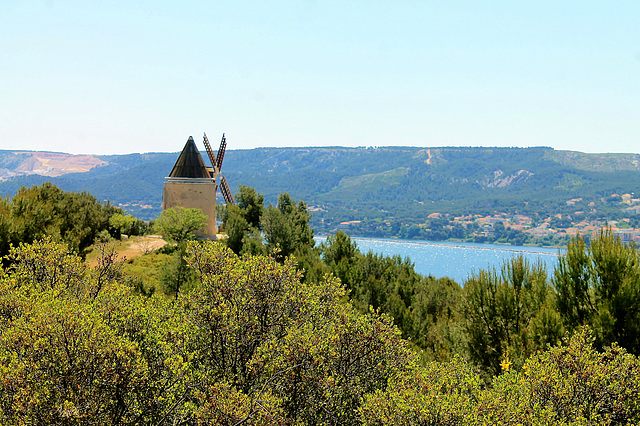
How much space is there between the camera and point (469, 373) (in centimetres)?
1166

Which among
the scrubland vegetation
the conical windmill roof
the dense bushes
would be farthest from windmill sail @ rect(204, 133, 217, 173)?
the scrubland vegetation

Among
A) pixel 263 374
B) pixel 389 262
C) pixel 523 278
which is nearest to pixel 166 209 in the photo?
pixel 389 262

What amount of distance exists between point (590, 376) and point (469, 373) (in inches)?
104

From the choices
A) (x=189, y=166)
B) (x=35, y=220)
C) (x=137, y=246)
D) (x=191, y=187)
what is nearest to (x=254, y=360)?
(x=35, y=220)

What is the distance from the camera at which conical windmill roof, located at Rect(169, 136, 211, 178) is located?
2103 inches

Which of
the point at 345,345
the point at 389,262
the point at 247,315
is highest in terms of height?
the point at 247,315

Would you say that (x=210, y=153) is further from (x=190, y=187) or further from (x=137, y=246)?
(x=137, y=246)

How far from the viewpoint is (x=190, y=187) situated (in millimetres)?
53375

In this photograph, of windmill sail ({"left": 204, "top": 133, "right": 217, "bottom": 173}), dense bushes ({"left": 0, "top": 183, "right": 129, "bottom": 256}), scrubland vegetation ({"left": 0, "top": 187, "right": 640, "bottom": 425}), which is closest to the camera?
scrubland vegetation ({"left": 0, "top": 187, "right": 640, "bottom": 425})

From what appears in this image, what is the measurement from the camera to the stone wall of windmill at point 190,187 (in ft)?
175

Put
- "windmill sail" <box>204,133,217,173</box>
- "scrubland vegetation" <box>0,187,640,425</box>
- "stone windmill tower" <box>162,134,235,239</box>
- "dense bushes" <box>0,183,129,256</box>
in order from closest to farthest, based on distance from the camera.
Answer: "scrubland vegetation" <box>0,187,640,425</box> → "dense bushes" <box>0,183,129,256</box> → "stone windmill tower" <box>162,134,235,239</box> → "windmill sail" <box>204,133,217,173</box>

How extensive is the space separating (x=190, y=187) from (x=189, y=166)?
2.41 metres

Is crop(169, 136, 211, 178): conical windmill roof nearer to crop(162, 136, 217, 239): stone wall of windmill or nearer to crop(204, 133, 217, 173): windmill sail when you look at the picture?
crop(162, 136, 217, 239): stone wall of windmill

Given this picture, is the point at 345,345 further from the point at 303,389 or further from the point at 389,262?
the point at 389,262
